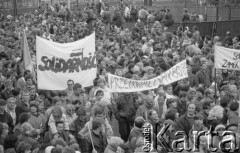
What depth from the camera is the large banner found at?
14570mm

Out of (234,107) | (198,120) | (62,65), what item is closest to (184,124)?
(198,120)

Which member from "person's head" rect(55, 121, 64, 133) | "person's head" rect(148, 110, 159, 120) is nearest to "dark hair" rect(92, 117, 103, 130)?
"person's head" rect(55, 121, 64, 133)

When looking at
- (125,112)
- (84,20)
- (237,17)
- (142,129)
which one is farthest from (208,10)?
(142,129)

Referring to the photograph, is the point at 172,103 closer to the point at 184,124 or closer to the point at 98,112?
the point at 184,124

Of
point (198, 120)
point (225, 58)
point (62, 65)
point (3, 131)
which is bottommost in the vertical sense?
point (3, 131)

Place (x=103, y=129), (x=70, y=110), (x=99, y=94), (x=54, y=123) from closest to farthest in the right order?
1. (x=103, y=129)
2. (x=54, y=123)
3. (x=70, y=110)
4. (x=99, y=94)

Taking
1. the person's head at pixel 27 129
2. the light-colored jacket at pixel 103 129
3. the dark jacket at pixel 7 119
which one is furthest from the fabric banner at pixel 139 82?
the person's head at pixel 27 129

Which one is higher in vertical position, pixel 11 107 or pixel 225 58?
pixel 225 58

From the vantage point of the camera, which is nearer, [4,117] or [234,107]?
[234,107]

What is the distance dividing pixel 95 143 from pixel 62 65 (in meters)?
4.50

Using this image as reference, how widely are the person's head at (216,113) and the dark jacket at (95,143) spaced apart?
1954 millimetres

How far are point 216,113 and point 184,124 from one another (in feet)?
2.12

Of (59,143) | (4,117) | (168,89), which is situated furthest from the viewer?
(168,89)

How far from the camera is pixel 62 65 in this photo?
14.8 m
